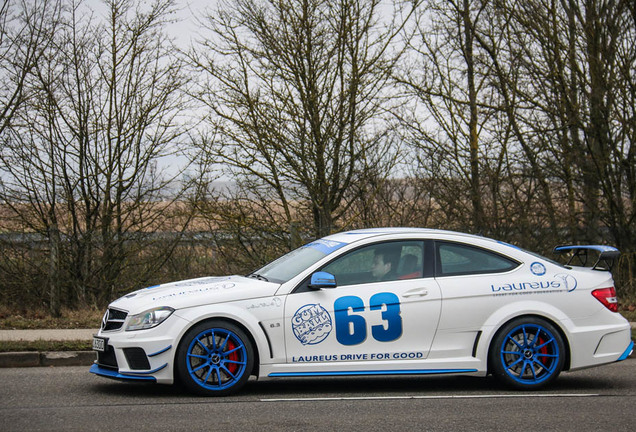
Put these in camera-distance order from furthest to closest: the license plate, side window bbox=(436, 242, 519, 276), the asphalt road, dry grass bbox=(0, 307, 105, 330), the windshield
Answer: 1. dry grass bbox=(0, 307, 105, 330)
2. side window bbox=(436, 242, 519, 276)
3. the windshield
4. the license plate
5. the asphalt road

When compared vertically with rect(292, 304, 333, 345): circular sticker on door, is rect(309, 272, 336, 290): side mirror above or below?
above

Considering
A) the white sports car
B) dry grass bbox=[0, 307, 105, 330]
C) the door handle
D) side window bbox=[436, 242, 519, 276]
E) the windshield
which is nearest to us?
the white sports car

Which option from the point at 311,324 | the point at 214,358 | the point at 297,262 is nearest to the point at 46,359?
the point at 214,358

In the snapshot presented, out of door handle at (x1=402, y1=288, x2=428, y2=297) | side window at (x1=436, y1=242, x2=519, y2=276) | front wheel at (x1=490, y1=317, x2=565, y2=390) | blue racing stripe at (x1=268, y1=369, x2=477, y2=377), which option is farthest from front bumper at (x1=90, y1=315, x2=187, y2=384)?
front wheel at (x1=490, y1=317, x2=565, y2=390)

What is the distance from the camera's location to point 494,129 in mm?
19422

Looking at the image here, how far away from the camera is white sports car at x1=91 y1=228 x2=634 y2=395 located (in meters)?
7.29

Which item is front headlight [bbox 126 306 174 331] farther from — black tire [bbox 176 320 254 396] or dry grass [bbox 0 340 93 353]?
dry grass [bbox 0 340 93 353]

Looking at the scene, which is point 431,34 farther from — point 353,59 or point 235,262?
point 235,262

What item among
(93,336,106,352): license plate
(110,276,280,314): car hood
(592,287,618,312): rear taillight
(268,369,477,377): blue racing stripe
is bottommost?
(268,369,477,377): blue racing stripe

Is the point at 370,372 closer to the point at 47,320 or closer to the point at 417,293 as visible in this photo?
the point at 417,293

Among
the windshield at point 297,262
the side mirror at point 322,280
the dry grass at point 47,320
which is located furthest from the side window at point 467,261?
the dry grass at point 47,320

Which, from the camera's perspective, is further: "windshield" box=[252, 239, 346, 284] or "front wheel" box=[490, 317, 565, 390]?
"windshield" box=[252, 239, 346, 284]

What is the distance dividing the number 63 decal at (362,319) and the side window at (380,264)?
8.3 inches

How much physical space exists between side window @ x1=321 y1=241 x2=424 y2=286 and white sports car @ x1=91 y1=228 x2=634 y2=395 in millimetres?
11
